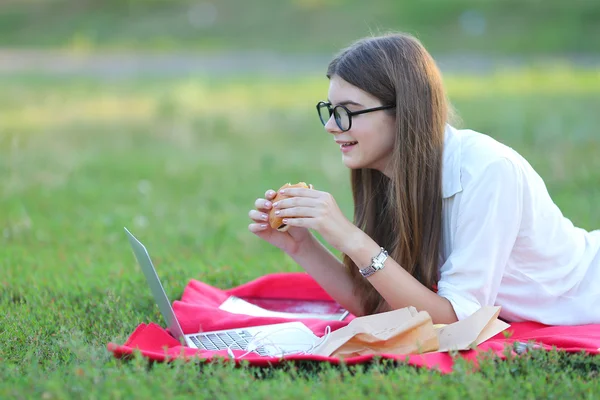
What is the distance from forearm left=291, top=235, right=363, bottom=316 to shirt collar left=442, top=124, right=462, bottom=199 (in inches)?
30.4

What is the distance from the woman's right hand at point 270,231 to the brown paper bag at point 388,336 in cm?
66

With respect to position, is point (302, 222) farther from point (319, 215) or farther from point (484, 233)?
A: point (484, 233)

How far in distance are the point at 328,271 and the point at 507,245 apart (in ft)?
3.26

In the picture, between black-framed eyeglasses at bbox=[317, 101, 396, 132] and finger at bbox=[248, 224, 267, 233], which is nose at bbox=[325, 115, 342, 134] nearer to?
black-framed eyeglasses at bbox=[317, 101, 396, 132]

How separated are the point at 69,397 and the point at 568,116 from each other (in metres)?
9.37

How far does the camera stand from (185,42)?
2392cm

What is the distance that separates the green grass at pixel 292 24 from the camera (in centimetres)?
2189

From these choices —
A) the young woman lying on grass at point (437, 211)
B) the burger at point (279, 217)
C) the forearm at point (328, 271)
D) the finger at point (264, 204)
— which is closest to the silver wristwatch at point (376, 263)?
the young woman lying on grass at point (437, 211)

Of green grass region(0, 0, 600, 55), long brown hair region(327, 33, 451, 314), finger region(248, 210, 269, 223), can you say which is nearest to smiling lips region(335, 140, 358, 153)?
long brown hair region(327, 33, 451, 314)

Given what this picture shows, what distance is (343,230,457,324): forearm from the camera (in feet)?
11.5

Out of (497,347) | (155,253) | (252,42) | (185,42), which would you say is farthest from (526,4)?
(497,347)

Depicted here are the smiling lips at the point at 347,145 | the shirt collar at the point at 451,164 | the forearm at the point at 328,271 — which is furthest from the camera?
the forearm at the point at 328,271

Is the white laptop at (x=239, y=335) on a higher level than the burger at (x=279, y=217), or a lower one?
lower

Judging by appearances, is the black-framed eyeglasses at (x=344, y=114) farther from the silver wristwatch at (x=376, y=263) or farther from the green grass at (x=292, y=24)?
the green grass at (x=292, y=24)
